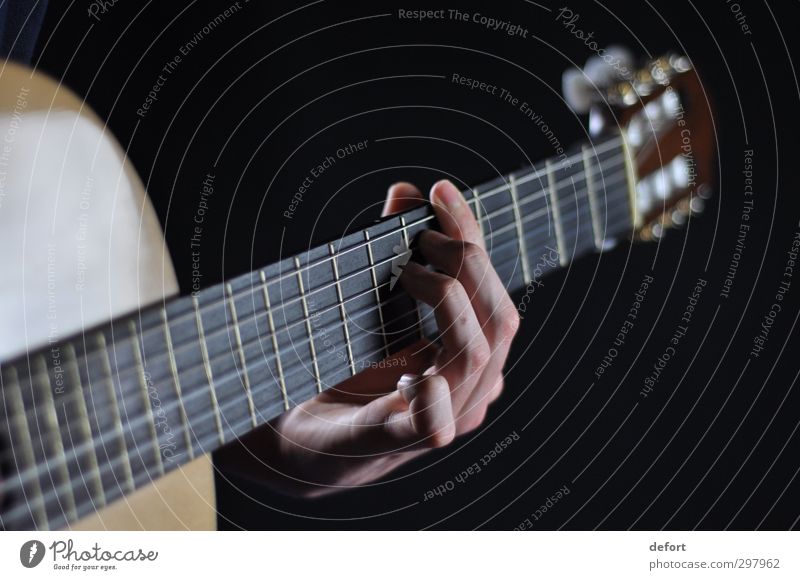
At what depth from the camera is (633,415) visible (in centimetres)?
54

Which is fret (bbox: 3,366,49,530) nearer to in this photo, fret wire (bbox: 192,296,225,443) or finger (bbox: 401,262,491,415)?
fret wire (bbox: 192,296,225,443)

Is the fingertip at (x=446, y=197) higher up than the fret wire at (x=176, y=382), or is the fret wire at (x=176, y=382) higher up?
the fingertip at (x=446, y=197)

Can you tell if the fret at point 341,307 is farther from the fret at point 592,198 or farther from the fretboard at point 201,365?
the fret at point 592,198

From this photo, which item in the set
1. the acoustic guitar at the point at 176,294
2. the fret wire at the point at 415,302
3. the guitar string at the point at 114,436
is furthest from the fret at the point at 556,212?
the guitar string at the point at 114,436

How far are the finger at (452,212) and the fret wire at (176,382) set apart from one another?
164mm

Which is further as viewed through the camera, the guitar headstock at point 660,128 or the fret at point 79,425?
the guitar headstock at point 660,128

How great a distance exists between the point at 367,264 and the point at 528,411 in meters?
0.20

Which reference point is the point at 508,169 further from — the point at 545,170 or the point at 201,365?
the point at 201,365

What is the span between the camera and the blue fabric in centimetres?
49

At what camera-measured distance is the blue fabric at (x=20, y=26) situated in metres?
0.49

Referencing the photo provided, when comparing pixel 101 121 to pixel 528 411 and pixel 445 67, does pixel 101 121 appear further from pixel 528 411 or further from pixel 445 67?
pixel 528 411
